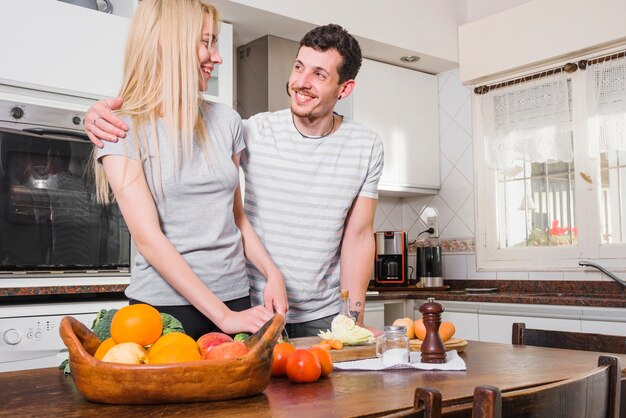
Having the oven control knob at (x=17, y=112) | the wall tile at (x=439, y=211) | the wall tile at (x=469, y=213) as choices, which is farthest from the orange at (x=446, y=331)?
the wall tile at (x=439, y=211)

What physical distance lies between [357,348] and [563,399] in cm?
55

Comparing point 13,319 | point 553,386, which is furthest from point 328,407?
point 13,319

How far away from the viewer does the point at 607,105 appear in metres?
3.41

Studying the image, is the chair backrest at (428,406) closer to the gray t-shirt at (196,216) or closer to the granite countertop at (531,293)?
the gray t-shirt at (196,216)

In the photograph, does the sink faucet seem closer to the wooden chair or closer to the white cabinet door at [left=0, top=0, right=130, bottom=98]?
the wooden chair

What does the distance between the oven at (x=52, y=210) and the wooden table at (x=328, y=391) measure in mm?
1282

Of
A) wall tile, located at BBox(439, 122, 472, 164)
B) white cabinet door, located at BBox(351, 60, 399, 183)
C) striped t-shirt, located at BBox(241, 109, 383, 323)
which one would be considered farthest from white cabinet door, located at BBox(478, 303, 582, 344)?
striped t-shirt, located at BBox(241, 109, 383, 323)

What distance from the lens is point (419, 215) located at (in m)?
4.32

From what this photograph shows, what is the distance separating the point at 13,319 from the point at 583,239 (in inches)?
105

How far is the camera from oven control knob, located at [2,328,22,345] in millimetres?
2275

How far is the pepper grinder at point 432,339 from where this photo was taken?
132 centimetres

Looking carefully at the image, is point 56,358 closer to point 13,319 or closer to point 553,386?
point 13,319

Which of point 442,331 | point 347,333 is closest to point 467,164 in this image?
point 442,331

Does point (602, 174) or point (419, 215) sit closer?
point (602, 174)
